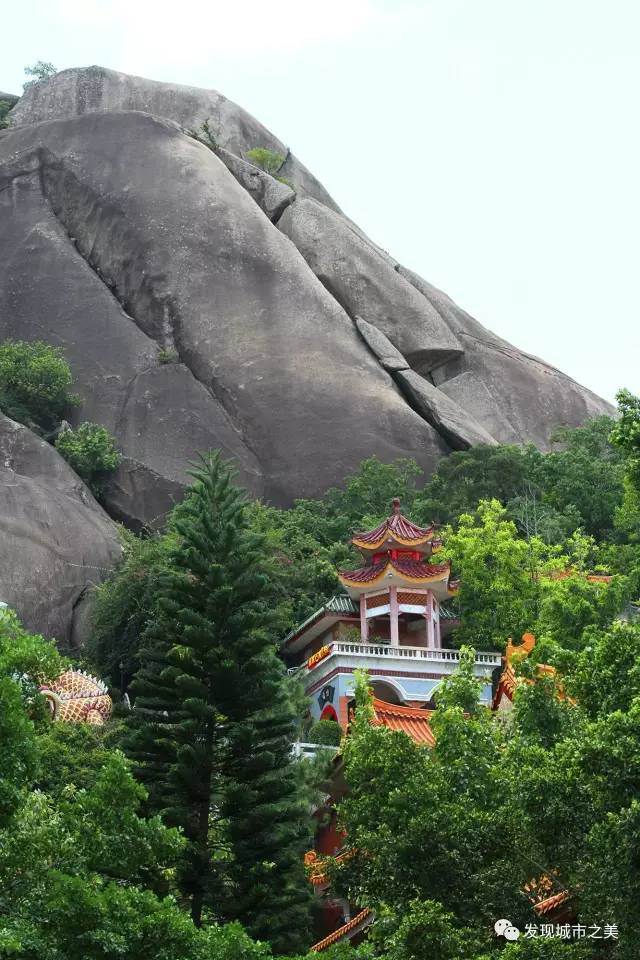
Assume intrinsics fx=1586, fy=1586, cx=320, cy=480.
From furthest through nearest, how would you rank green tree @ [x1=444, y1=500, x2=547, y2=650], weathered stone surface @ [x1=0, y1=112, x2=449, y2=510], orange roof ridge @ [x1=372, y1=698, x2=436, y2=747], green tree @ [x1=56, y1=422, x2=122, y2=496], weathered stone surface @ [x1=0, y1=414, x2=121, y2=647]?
weathered stone surface @ [x1=0, y1=112, x2=449, y2=510]
green tree @ [x1=56, y1=422, x2=122, y2=496]
weathered stone surface @ [x1=0, y1=414, x2=121, y2=647]
green tree @ [x1=444, y1=500, x2=547, y2=650]
orange roof ridge @ [x1=372, y1=698, x2=436, y2=747]

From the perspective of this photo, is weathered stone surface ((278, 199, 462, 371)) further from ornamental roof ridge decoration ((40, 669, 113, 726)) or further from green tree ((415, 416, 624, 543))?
ornamental roof ridge decoration ((40, 669, 113, 726))

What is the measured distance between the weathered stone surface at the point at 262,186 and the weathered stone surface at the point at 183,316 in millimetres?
1521

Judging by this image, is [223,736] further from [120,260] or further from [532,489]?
[120,260]

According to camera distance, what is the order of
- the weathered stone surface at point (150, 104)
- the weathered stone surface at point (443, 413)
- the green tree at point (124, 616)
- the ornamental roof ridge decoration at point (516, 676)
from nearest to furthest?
the ornamental roof ridge decoration at point (516, 676) → the green tree at point (124, 616) → the weathered stone surface at point (443, 413) → the weathered stone surface at point (150, 104)

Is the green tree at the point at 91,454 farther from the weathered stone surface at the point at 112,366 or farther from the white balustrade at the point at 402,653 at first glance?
the white balustrade at the point at 402,653

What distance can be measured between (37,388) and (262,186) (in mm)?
12408

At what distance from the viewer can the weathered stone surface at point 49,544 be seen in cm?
3084

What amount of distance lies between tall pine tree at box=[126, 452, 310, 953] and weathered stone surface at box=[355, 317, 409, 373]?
21216 mm

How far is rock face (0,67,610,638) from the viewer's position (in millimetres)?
38156

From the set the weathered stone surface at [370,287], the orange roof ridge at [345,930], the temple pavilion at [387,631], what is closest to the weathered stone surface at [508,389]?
the weathered stone surface at [370,287]

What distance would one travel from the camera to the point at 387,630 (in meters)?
30.7

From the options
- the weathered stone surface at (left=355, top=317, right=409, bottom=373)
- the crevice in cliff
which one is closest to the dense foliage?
the crevice in cliff

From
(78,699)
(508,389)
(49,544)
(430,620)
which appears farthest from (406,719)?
(508,389)

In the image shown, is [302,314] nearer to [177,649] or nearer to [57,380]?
[57,380]
